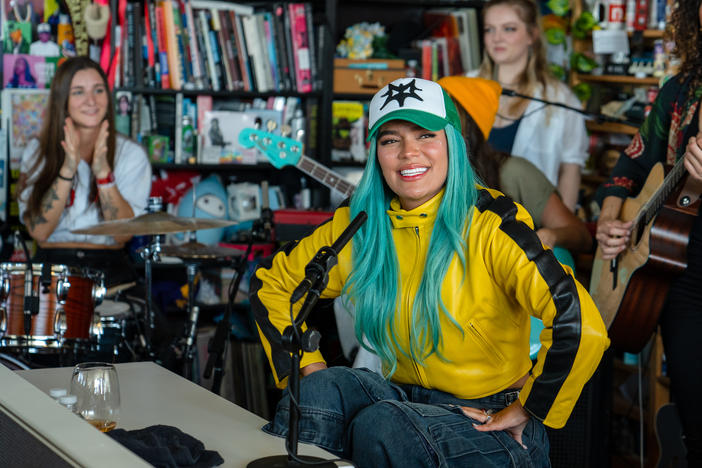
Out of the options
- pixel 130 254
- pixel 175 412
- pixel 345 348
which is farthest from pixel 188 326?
pixel 175 412

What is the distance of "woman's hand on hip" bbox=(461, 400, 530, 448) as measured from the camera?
1.58 m

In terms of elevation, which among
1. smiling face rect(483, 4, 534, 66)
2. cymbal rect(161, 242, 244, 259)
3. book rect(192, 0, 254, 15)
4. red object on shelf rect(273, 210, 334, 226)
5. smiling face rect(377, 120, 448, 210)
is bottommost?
cymbal rect(161, 242, 244, 259)

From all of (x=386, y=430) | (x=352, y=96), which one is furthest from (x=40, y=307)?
(x=352, y=96)

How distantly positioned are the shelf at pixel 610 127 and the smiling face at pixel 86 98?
211 centimetres

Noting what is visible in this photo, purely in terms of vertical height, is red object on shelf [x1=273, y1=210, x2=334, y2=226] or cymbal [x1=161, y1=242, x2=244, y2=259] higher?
red object on shelf [x1=273, y1=210, x2=334, y2=226]

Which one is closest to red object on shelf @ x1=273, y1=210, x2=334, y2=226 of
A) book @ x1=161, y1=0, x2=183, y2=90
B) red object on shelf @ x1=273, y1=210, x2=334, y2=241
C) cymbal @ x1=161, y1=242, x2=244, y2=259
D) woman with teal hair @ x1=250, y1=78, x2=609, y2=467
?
red object on shelf @ x1=273, y1=210, x2=334, y2=241

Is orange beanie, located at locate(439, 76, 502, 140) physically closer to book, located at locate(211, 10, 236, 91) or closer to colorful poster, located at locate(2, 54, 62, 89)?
book, located at locate(211, 10, 236, 91)

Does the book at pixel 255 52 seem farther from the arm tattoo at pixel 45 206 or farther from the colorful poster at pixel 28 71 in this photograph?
the arm tattoo at pixel 45 206

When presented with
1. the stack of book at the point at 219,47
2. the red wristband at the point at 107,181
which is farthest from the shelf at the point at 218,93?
the red wristband at the point at 107,181

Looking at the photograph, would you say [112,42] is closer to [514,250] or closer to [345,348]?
[345,348]

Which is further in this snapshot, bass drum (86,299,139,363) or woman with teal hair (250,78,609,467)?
bass drum (86,299,139,363)

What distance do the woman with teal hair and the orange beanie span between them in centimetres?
91

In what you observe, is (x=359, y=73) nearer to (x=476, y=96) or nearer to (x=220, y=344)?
(x=476, y=96)

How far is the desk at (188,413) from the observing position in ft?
4.38
